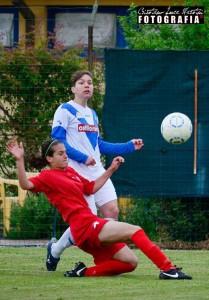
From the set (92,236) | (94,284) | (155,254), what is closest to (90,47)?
(92,236)

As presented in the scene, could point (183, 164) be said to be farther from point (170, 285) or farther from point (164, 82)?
point (170, 285)

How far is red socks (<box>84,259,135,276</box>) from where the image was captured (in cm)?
970

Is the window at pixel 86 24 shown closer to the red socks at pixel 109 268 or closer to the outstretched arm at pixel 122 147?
the outstretched arm at pixel 122 147

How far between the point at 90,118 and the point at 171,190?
10.6ft

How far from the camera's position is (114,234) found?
9.43 meters

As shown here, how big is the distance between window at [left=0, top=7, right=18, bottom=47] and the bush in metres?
8.25

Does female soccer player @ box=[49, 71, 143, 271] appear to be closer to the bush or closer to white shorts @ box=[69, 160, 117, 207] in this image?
white shorts @ box=[69, 160, 117, 207]

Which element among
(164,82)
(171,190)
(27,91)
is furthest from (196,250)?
(27,91)

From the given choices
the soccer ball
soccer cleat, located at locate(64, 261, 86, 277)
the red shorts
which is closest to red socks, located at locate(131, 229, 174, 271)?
the red shorts

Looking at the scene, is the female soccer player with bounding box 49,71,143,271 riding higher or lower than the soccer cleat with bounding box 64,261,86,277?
higher

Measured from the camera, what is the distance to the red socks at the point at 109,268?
31.8ft

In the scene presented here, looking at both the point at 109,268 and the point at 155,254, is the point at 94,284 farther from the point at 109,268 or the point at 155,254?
the point at 109,268

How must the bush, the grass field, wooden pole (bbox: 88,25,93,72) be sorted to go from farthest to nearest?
the bush
wooden pole (bbox: 88,25,93,72)
the grass field

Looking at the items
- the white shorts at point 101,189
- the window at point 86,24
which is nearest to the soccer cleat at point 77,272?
the white shorts at point 101,189
